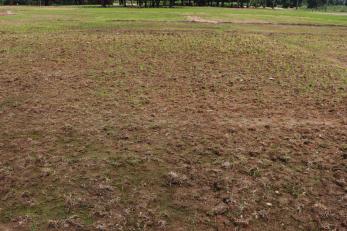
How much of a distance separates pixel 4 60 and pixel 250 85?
8.32 metres

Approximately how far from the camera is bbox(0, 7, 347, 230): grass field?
5516mm

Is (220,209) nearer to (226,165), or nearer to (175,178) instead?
(175,178)

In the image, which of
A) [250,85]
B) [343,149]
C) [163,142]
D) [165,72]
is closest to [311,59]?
[250,85]

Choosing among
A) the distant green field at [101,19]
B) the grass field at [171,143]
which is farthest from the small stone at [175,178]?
the distant green field at [101,19]

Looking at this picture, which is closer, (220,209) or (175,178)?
(220,209)

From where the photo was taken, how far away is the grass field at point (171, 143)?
5.52 meters

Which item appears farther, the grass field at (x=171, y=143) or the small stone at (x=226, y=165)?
the small stone at (x=226, y=165)

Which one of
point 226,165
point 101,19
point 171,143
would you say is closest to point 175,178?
point 226,165

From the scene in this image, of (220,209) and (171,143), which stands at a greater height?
(171,143)

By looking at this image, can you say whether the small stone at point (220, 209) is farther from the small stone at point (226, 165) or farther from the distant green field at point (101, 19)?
the distant green field at point (101, 19)

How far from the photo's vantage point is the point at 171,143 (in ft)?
24.3

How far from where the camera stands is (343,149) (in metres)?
7.37

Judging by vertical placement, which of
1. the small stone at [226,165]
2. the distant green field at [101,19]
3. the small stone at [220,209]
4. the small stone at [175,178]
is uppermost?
the distant green field at [101,19]

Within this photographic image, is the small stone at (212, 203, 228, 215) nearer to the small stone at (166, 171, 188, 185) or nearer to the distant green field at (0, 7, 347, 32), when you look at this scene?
the small stone at (166, 171, 188, 185)
